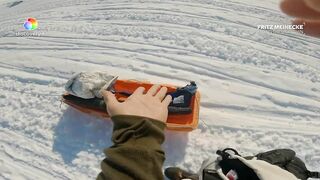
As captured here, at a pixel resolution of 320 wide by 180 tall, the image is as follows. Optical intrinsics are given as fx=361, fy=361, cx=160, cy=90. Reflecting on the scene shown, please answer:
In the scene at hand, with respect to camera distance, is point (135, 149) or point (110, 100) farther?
point (110, 100)

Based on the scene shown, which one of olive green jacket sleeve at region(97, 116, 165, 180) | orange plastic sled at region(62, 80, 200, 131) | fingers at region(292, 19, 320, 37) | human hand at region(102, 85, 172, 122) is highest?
fingers at region(292, 19, 320, 37)

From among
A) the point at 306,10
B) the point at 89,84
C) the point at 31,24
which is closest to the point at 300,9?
the point at 306,10

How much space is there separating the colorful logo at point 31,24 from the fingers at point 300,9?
10.4 feet

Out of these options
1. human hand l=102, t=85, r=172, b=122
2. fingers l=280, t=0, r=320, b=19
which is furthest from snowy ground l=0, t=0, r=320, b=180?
human hand l=102, t=85, r=172, b=122

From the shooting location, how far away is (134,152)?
117 centimetres

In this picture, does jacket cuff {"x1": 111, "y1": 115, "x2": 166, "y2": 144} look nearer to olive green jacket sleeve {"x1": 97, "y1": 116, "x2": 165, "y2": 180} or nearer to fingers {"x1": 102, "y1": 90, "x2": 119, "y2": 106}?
olive green jacket sleeve {"x1": 97, "y1": 116, "x2": 165, "y2": 180}

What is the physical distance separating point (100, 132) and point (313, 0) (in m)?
2.11

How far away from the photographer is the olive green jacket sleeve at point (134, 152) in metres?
1.15

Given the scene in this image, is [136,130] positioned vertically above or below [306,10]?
below

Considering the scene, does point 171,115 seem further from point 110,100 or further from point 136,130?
point 136,130

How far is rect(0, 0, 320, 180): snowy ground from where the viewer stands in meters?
2.90

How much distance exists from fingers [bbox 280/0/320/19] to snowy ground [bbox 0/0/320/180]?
0.44 metres

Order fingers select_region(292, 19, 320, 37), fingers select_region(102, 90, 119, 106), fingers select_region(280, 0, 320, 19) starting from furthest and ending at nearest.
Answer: fingers select_region(292, 19, 320, 37)
fingers select_region(280, 0, 320, 19)
fingers select_region(102, 90, 119, 106)

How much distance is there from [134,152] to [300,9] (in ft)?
8.99
